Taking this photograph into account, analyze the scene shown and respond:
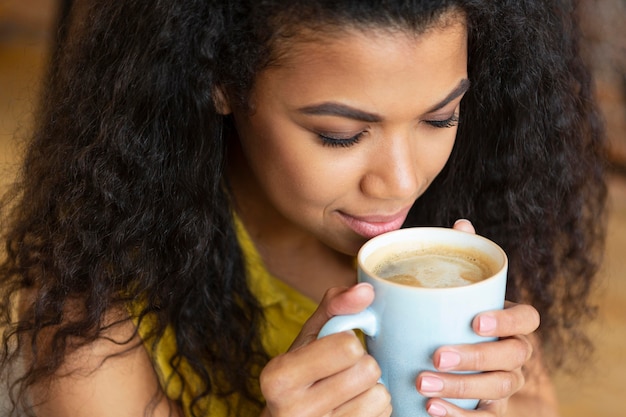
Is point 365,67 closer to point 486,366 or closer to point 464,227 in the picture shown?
point 464,227

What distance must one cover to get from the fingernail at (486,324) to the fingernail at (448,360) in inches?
1.3

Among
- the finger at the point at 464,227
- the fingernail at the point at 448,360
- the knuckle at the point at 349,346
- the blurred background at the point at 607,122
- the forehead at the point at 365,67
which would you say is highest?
the forehead at the point at 365,67

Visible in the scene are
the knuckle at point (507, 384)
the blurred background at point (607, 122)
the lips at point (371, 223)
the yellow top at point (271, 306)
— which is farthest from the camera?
the blurred background at point (607, 122)

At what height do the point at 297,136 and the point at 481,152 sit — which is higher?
the point at 297,136

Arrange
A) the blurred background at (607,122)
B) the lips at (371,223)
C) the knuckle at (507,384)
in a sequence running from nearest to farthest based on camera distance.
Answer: the knuckle at (507,384) → the lips at (371,223) → the blurred background at (607,122)

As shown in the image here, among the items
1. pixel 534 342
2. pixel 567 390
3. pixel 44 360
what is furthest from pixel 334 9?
pixel 567 390

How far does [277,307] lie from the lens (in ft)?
4.09

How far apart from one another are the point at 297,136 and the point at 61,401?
0.46 m

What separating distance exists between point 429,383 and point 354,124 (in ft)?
0.91

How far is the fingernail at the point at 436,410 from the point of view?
843mm

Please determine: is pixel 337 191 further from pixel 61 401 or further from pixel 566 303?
pixel 566 303

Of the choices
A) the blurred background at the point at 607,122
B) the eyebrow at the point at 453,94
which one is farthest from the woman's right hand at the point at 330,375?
the blurred background at the point at 607,122

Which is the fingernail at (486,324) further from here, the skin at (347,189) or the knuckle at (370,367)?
the knuckle at (370,367)

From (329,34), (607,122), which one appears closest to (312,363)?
(329,34)
